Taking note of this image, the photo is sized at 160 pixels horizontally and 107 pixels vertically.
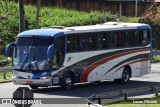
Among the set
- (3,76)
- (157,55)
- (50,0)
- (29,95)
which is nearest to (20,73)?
(3,76)

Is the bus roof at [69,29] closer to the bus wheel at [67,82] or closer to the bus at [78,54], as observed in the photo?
the bus at [78,54]

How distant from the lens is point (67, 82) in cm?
1923

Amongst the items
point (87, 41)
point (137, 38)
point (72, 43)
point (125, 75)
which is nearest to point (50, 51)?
point (72, 43)

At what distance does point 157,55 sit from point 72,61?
62.9ft

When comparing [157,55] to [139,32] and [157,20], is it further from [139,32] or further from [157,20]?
[139,32]

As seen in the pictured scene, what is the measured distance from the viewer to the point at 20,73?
18.7m

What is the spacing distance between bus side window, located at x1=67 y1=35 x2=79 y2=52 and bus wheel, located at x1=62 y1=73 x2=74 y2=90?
3.58ft

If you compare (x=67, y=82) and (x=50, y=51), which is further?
(x=67, y=82)

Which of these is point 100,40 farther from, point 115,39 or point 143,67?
point 143,67

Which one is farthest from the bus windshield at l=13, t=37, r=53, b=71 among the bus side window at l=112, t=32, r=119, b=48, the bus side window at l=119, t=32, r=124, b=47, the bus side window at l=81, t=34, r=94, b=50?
the bus side window at l=119, t=32, r=124, b=47

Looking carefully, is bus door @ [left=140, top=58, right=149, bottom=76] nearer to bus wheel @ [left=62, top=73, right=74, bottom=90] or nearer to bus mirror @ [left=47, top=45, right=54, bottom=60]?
bus wheel @ [left=62, top=73, right=74, bottom=90]

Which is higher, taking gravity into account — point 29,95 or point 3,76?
point 29,95

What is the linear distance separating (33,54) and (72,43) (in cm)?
197

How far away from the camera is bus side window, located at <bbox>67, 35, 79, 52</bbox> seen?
1927 cm
